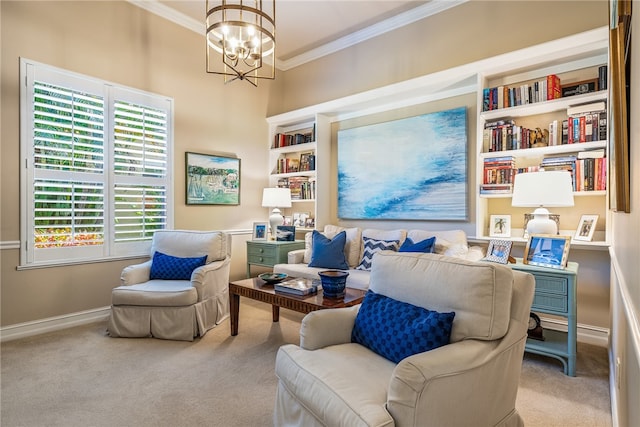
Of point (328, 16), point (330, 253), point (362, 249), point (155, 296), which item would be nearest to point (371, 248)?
point (362, 249)

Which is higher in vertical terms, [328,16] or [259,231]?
[328,16]

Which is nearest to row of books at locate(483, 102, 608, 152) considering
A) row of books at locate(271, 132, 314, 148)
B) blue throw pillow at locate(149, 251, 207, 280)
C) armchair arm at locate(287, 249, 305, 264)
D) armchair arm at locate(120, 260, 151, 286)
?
armchair arm at locate(287, 249, 305, 264)

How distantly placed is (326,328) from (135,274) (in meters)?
2.30

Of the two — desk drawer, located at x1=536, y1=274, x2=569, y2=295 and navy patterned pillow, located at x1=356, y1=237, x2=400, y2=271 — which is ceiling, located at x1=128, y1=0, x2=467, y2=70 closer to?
navy patterned pillow, located at x1=356, y1=237, x2=400, y2=271

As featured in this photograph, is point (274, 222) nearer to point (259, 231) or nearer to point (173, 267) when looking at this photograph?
point (259, 231)

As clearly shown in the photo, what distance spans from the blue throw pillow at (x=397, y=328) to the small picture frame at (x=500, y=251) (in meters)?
1.43

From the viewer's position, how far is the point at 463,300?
1.51 metres

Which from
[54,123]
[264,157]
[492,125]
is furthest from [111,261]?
[492,125]

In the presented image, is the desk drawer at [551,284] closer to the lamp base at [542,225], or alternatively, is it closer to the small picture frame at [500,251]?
the small picture frame at [500,251]

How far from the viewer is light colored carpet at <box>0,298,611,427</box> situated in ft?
6.30

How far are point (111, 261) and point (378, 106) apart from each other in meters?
3.47

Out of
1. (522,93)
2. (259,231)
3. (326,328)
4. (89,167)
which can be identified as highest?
(522,93)

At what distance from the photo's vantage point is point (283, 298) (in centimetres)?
263

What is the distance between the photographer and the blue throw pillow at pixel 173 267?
11.1ft
